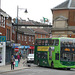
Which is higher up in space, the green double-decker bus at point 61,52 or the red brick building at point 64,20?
the red brick building at point 64,20

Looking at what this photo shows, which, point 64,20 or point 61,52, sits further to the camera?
point 64,20

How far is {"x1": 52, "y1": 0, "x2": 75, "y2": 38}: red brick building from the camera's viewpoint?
6344 centimetres

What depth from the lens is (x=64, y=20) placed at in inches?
2554

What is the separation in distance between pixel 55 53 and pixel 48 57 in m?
2.29

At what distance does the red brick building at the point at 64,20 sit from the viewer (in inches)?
2498

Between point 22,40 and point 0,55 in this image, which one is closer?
point 0,55

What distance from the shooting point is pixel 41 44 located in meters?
36.7

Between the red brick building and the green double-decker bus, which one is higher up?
the red brick building

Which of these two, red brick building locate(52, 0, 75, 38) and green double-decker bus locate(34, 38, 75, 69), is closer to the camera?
green double-decker bus locate(34, 38, 75, 69)

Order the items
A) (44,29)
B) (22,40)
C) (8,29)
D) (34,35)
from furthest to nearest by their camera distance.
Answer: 1. (44,29)
2. (34,35)
3. (22,40)
4. (8,29)

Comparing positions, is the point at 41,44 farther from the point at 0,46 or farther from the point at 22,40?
the point at 22,40

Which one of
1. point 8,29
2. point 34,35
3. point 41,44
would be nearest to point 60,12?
point 34,35

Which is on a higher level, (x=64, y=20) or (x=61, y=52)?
(x=64, y=20)

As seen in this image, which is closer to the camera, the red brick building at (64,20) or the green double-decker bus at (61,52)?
the green double-decker bus at (61,52)
